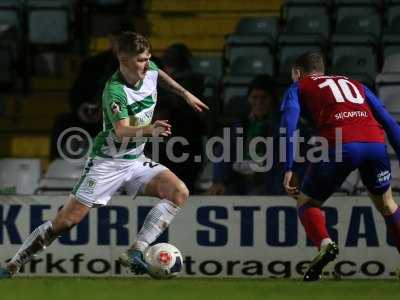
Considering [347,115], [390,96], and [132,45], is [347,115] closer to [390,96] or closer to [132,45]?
[132,45]

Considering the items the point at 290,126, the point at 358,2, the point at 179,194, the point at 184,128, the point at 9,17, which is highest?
the point at 358,2

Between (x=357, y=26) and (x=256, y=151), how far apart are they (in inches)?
137

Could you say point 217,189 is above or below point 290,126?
below

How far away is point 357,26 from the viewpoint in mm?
14359

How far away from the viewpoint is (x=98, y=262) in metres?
10.7

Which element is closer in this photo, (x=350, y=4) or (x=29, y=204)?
(x=29, y=204)

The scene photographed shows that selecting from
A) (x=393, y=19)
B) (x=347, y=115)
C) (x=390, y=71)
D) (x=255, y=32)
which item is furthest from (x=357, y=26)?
(x=347, y=115)

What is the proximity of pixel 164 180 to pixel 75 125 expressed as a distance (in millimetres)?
2965

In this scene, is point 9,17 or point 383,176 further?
point 9,17

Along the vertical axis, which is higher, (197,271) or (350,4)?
(350,4)

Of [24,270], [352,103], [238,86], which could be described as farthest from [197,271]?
[238,86]

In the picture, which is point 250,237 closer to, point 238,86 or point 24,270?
point 24,270

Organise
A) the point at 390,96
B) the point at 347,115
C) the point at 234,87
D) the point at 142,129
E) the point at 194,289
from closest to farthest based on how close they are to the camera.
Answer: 1. the point at 142,129
2. the point at 194,289
3. the point at 347,115
4. the point at 390,96
5. the point at 234,87

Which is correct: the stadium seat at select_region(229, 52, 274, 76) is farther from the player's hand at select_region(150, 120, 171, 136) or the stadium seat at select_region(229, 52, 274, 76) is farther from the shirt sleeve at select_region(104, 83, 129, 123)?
the player's hand at select_region(150, 120, 171, 136)
